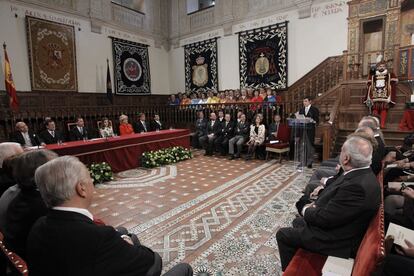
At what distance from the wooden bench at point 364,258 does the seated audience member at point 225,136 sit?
17.5 feet

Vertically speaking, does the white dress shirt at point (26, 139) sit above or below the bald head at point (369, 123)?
below

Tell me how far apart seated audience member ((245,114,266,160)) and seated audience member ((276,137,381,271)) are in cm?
468

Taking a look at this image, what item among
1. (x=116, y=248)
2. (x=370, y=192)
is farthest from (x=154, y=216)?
(x=370, y=192)

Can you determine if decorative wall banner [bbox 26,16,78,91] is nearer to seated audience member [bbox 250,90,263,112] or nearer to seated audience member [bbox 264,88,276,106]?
seated audience member [bbox 250,90,263,112]

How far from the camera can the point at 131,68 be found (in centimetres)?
1027

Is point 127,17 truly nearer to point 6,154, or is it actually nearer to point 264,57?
point 264,57

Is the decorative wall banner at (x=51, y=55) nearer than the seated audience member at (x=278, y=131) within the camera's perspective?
No

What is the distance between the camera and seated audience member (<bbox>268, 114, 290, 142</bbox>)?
20.6 ft

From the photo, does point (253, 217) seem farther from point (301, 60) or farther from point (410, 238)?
point (301, 60)

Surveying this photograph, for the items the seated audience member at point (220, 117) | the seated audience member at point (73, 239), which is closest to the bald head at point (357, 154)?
the seated audience member at point (73, 239)

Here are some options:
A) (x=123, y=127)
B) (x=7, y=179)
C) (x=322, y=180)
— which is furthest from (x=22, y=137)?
(x=322, y=180)

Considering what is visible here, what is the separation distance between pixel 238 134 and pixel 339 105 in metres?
2.62

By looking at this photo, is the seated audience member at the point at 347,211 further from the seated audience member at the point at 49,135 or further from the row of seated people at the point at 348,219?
the seated audience member at the point at 49,135

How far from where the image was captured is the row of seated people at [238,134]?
6496mm
